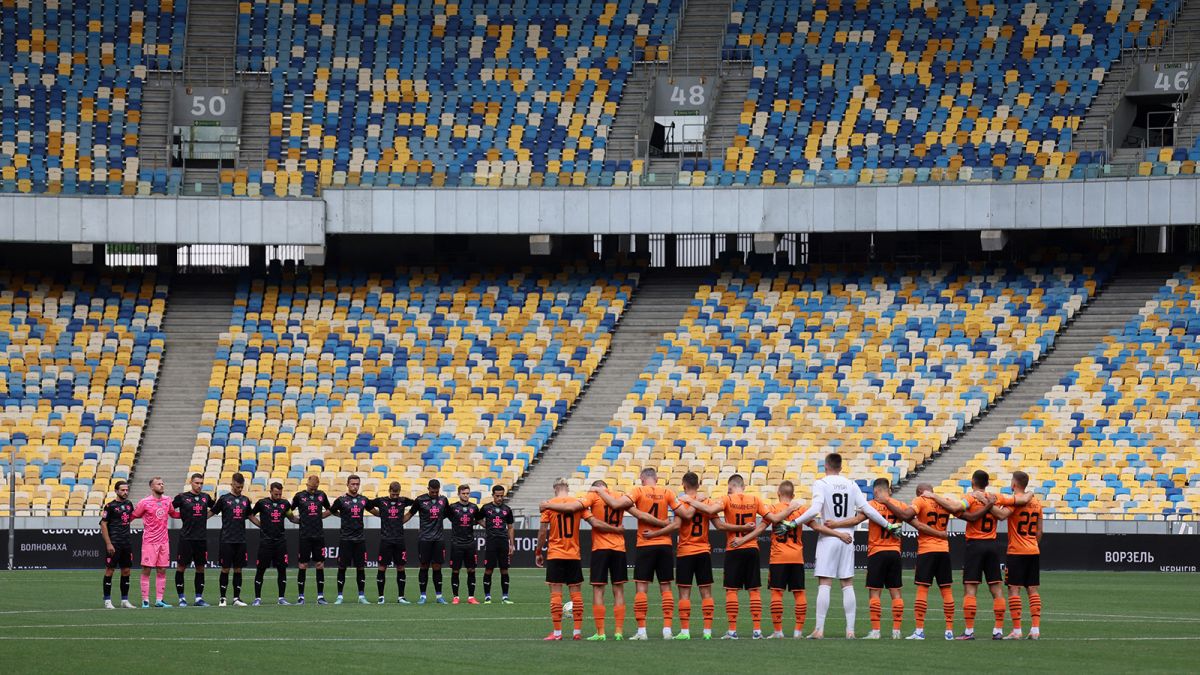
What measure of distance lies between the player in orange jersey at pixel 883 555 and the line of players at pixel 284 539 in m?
8.72

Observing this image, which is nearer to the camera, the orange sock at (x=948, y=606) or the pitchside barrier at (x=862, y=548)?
the orange sock at (x=948, y=606)

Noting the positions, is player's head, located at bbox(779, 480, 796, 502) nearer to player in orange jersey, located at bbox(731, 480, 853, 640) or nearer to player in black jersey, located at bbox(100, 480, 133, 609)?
player in orange jersey, located at bbox(731, 480, 853, 640)

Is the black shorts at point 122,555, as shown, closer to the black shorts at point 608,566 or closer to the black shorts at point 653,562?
the black shorts at point 608,566

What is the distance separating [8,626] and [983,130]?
32507mm

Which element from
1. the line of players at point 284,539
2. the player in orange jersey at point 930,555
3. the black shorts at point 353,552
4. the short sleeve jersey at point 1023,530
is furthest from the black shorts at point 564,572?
the black shorts at point 353,552

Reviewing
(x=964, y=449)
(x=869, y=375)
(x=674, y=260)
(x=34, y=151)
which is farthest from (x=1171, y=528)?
(x=34, y=151)

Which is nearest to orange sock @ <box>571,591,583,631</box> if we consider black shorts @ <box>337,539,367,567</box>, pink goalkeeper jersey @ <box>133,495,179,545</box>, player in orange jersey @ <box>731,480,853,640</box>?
player in orange jersey @ <box>731,480,853,640</box>

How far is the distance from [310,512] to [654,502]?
9.79 m

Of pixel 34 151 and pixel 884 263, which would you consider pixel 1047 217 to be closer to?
pixel 884 263

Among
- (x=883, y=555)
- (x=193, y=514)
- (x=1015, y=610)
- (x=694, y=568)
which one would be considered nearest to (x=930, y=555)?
(x=883, y=555)

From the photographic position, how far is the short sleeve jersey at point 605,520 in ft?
70.7

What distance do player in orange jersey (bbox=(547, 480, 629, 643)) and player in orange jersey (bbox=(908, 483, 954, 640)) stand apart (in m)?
3.58

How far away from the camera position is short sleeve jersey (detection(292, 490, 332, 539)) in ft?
97.5

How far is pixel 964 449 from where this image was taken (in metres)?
43.4
